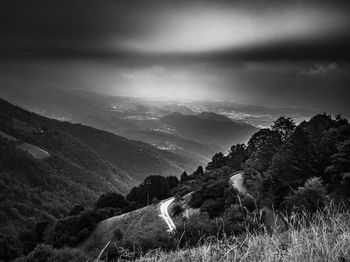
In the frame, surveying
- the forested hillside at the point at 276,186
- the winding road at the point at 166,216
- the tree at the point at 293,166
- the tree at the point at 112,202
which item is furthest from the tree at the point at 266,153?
the tree at the point at 112,202

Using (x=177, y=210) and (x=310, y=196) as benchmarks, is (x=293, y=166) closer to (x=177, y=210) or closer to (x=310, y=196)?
(x=310, y=196)

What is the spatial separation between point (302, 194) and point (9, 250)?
70469 mm

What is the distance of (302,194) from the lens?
31219 millimetres

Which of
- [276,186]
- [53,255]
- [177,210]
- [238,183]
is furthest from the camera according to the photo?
[238,183]

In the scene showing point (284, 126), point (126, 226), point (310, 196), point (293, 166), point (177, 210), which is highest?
point (284, 126)

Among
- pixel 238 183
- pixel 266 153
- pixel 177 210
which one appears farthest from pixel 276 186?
pixel 177 210

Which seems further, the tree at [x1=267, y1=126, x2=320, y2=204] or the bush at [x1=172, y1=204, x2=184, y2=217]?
the bush at [x1=172, y1=204, x2=184, y2=217]

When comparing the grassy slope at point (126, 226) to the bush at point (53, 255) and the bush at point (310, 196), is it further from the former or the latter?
the bush at point (310, 196)

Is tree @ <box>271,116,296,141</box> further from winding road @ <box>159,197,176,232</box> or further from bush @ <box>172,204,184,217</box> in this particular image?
winding road @ <box>159,197,176,232</box>

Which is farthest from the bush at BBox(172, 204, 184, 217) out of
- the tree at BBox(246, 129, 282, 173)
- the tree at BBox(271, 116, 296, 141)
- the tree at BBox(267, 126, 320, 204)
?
the tree at BBox(271, 116, 296, 141)

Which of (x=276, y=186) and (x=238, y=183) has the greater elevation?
(x=276, y=186)

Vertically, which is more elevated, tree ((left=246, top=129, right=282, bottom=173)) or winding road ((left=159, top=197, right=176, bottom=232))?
tree ((left=246, top=129, right=282, bottom=173))

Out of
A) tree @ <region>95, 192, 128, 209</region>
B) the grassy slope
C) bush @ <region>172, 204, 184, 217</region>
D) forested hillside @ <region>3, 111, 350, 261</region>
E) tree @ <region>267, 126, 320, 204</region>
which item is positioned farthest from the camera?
tree @ <region>95, 192, 128, 209</region>

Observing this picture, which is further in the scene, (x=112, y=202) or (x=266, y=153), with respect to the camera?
(x=112, y=202)
